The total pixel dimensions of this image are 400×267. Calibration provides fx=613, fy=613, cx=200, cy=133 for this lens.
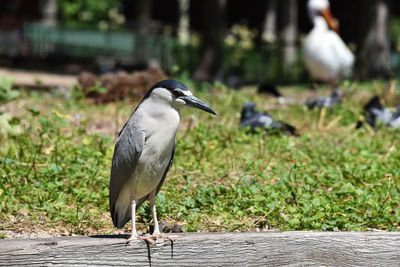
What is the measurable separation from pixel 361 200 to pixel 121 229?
1709mm

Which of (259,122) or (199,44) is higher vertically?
(199,44)

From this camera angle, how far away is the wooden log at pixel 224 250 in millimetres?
3182

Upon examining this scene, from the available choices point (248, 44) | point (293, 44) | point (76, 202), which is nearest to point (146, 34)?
point (248, 44)

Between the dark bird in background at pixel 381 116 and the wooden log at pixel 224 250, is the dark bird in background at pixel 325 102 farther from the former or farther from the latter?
the wooden log at pixel 224 250

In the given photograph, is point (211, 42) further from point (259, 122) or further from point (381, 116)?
point (259, 122)

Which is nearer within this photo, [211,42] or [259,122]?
[259,122]

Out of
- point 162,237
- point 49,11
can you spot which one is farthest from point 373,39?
point 49,11

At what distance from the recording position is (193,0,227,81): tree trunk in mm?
13398

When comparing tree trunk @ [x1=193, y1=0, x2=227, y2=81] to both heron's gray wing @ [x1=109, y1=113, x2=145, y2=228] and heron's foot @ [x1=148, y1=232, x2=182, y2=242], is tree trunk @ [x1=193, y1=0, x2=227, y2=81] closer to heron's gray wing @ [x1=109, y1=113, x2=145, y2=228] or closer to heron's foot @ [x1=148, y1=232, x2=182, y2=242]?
heron's gray wing @ [x1=109, y1=113, x2=145, y2=228]

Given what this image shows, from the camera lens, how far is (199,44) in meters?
16.5

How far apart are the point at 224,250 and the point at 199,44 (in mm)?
13459

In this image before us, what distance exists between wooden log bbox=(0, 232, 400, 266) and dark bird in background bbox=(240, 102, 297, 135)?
2.82 metres

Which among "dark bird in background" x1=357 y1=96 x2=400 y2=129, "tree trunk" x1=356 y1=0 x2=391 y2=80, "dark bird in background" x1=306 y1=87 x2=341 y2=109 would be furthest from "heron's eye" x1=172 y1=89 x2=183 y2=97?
"tree trunk" x1=356 y1=0 x2=391 y2=80

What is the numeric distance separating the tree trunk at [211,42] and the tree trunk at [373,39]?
122 inches
